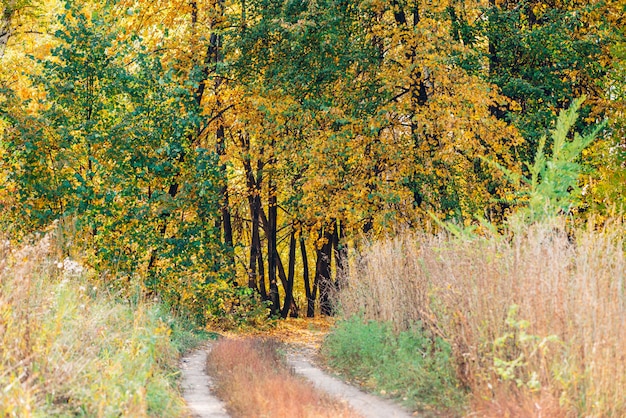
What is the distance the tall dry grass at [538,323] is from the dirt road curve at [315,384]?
1.07 metres

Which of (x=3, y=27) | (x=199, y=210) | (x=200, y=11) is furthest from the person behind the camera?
(x=200, y=11)

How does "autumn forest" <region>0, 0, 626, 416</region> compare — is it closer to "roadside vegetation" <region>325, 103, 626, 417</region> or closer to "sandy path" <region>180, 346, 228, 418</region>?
"sandy path" <region>180, 346, 228, 418</region>

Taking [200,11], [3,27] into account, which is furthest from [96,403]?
[200,11]

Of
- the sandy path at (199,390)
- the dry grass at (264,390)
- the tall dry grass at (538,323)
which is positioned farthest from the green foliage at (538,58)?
the sandy path at (199,390)

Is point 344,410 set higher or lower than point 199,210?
lower


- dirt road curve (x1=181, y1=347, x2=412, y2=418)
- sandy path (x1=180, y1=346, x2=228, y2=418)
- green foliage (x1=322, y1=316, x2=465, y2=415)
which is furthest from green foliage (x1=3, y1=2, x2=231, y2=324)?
green foliage (x1=322, y1=316, x2=465, y2=415)

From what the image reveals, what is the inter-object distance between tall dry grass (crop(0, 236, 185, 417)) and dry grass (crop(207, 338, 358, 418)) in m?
0.72

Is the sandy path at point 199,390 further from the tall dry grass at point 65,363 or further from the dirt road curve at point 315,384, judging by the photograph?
the tall dry grass at point 65,363

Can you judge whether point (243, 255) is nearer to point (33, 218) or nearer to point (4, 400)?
point (33, 218)

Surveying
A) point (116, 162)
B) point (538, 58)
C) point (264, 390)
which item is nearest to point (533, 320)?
point (264, 390)

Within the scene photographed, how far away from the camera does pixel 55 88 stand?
16750mm

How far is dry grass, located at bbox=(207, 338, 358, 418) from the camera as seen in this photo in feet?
27.0

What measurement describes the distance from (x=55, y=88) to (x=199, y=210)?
4197mm

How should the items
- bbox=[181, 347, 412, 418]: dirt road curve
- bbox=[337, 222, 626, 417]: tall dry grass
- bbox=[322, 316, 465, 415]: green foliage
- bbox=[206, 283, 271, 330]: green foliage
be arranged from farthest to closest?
bbox=[206, 283, 271, 330]: green foliage, bbox=[322, 316, 465, 415]: green foliage, bbox=[181, 347, 412, 418]: dirt road curve, bbox=[337, 222, 626, 417]: tall dry grass
